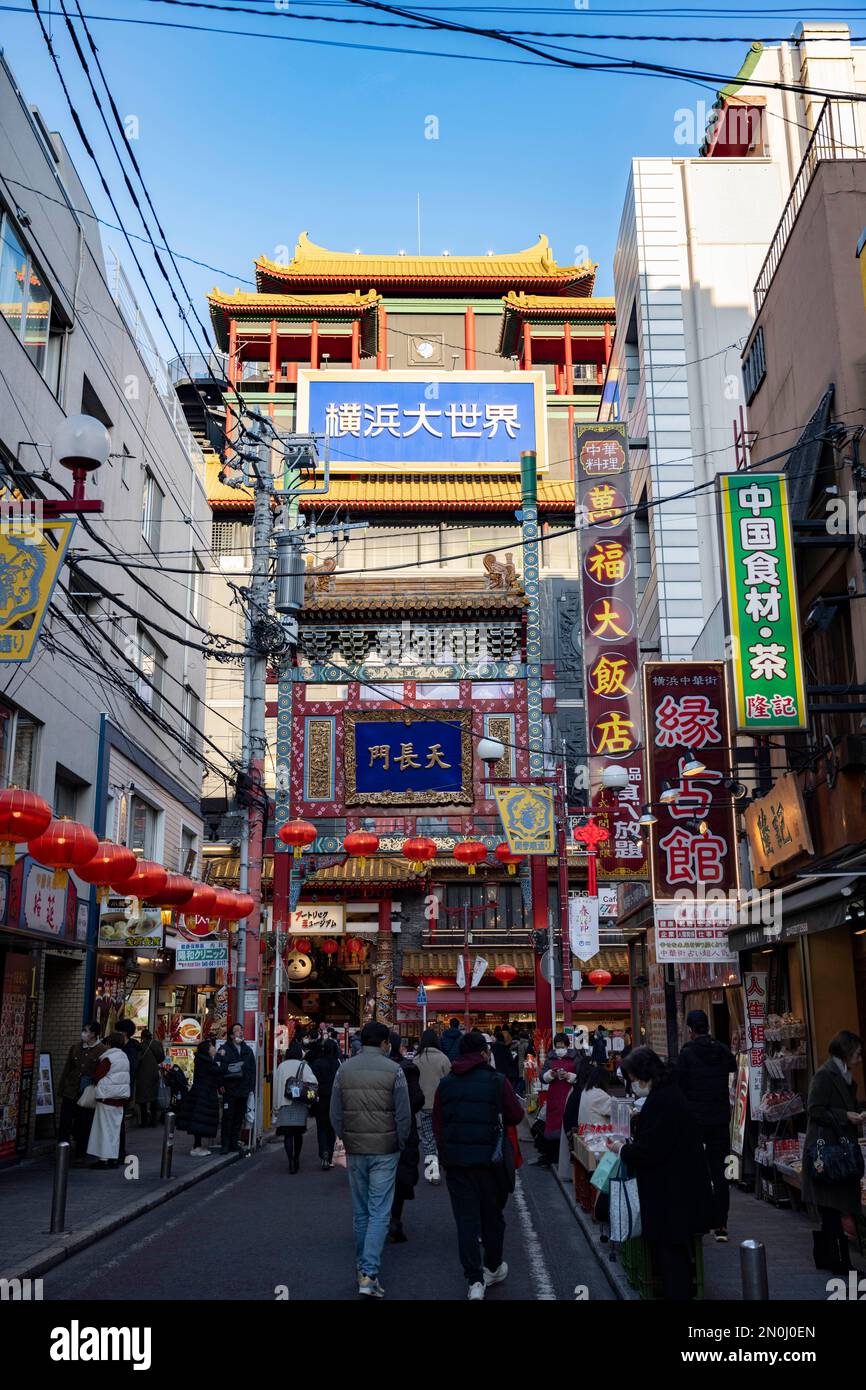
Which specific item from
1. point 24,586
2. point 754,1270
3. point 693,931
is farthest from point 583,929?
point 754,1270

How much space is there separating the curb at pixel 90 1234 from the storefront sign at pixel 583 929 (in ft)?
36.1

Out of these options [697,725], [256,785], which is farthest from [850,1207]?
[256,785]

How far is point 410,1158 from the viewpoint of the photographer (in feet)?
39.2

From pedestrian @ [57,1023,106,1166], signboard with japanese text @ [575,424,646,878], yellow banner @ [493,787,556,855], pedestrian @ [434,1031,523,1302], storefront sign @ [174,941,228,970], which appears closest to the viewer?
pedestrian @ [434,1031,523,1302]

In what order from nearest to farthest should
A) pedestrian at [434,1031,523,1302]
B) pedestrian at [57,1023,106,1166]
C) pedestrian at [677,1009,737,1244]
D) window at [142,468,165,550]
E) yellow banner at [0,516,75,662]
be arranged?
pedestrian at [434,1031,523,1302] → yellow banner at [0,516,75,662] → pedestrian at [677,1009,737,1244] → pedestrian at [57,1023,106,1166] → window at [142,468,165,550]

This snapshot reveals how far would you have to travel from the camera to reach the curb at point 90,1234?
959 centimetres

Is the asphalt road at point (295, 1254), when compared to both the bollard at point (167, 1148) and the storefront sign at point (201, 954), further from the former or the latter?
the storefront sign at point (201, 954)

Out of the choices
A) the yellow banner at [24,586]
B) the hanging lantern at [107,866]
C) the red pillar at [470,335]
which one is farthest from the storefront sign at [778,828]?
the red pillar at [470,335]

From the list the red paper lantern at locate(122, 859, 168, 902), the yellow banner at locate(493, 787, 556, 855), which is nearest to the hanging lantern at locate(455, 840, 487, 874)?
the yellow banner at locate(493, 787, 556, 855)

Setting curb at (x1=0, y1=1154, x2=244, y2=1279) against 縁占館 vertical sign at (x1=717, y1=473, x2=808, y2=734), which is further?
縁占館 vertical sign at (x1=717, y1=473, x2=808, y2=734)

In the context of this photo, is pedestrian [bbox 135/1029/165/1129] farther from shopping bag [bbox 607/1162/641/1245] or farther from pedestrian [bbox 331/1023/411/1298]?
A: shopping bag [bbox 607/1162/641/1245]

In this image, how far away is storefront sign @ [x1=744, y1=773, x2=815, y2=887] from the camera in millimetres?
14367

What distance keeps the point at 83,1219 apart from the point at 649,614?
22038mm

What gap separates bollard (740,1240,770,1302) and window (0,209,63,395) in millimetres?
15631
